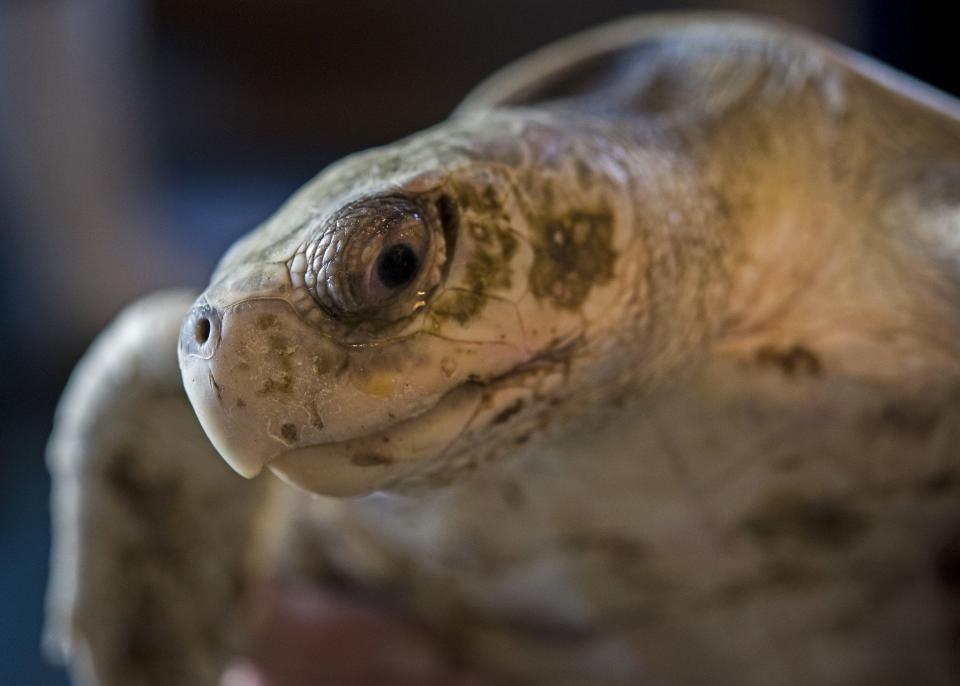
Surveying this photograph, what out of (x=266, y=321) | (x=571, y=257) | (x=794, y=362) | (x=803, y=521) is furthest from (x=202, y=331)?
(x=803, y=521)

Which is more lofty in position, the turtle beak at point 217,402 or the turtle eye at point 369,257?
the turtle eye at point 369,257

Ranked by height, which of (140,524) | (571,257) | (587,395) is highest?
(571,257)

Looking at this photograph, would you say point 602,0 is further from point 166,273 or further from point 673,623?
point 673,623

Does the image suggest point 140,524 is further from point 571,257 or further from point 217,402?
point 571,257

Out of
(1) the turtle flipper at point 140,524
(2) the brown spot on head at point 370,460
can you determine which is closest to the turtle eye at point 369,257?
(2) the brown spot on head at point 370,460

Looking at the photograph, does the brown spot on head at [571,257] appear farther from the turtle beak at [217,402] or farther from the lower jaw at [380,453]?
the turtle beak at [217,402]

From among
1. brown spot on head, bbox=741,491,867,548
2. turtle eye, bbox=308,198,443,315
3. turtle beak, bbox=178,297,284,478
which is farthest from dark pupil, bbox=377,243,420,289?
brown spot on head, bbox=741,491,867,548
